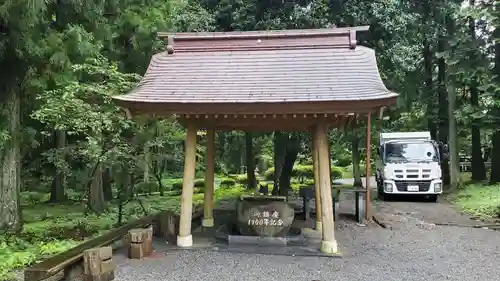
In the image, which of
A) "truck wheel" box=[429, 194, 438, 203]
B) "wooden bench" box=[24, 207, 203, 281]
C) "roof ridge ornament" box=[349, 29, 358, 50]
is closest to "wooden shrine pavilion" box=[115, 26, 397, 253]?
"roof ridge ornament" box=[349, 29, 358, 50]

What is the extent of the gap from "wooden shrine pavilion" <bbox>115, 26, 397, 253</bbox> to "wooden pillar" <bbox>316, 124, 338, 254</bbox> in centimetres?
2

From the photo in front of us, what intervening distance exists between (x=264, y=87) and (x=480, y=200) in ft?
34.4

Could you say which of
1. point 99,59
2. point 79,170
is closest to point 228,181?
point 79,170

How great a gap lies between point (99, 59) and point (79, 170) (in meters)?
8.81

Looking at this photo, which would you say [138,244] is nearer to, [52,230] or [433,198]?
[52,230]

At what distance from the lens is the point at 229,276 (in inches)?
245

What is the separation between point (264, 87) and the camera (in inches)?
290

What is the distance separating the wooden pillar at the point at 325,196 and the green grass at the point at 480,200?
21.0ft

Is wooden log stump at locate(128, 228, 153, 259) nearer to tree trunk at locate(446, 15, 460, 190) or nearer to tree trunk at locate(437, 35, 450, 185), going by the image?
tree trunk at locate(446, 15, 460, 190)

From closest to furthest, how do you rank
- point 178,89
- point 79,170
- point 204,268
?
point 204,268 < point 178,89 < point 79,170

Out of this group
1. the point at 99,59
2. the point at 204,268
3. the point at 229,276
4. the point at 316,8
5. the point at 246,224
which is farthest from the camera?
the point at 316,8

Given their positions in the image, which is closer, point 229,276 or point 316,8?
point 229,276

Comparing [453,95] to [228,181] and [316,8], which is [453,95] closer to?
[316,8]

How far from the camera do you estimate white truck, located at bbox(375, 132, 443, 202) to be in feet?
48.3
